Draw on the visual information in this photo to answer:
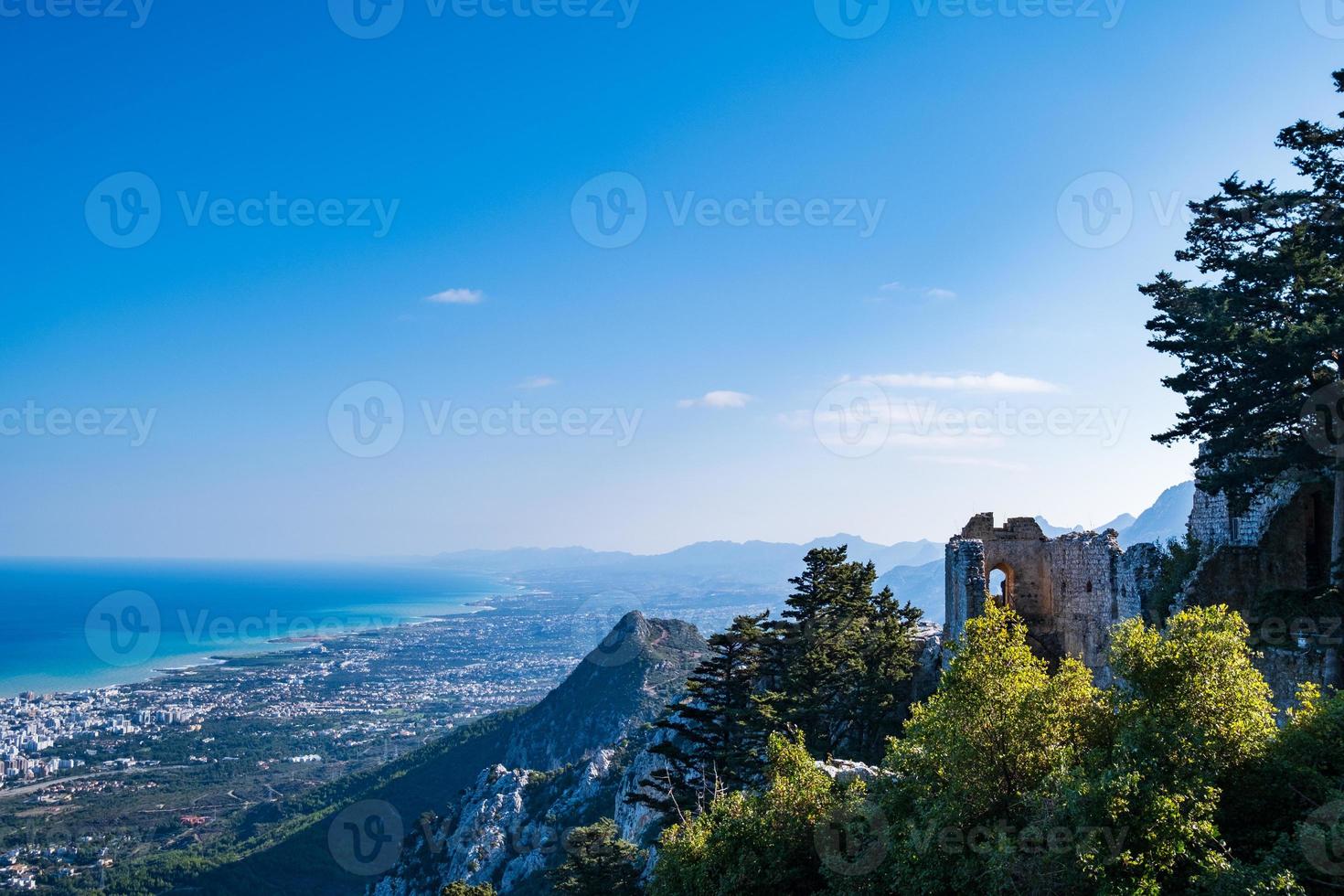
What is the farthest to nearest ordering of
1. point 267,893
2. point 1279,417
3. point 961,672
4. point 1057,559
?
point 267,893, point 1057,559, point 1279,417, point 961,672

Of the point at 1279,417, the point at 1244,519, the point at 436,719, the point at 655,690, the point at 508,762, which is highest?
the point at 1279,417

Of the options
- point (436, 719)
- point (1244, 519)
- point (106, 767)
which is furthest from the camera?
point (436, 719)

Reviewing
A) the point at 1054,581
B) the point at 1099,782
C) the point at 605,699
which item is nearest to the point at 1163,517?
the point at 605,699

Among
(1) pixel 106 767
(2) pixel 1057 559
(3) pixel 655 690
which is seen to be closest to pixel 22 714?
(1) pixel 106 767

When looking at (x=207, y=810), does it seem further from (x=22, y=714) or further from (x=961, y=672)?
(x=961, y=672)

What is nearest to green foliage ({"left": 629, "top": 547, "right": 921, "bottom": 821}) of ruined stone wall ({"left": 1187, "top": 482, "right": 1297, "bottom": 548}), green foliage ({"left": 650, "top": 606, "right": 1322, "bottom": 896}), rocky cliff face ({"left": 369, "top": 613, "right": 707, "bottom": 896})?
rocky cliff face ({"left": 369, "top": 613, "right": 707, "bottom": 896})

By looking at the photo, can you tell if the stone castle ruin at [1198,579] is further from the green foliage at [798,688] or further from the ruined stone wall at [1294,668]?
the green foliage at [798,688]

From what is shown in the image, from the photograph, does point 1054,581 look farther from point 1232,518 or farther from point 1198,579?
point 1198,579

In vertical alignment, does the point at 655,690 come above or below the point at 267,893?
above
